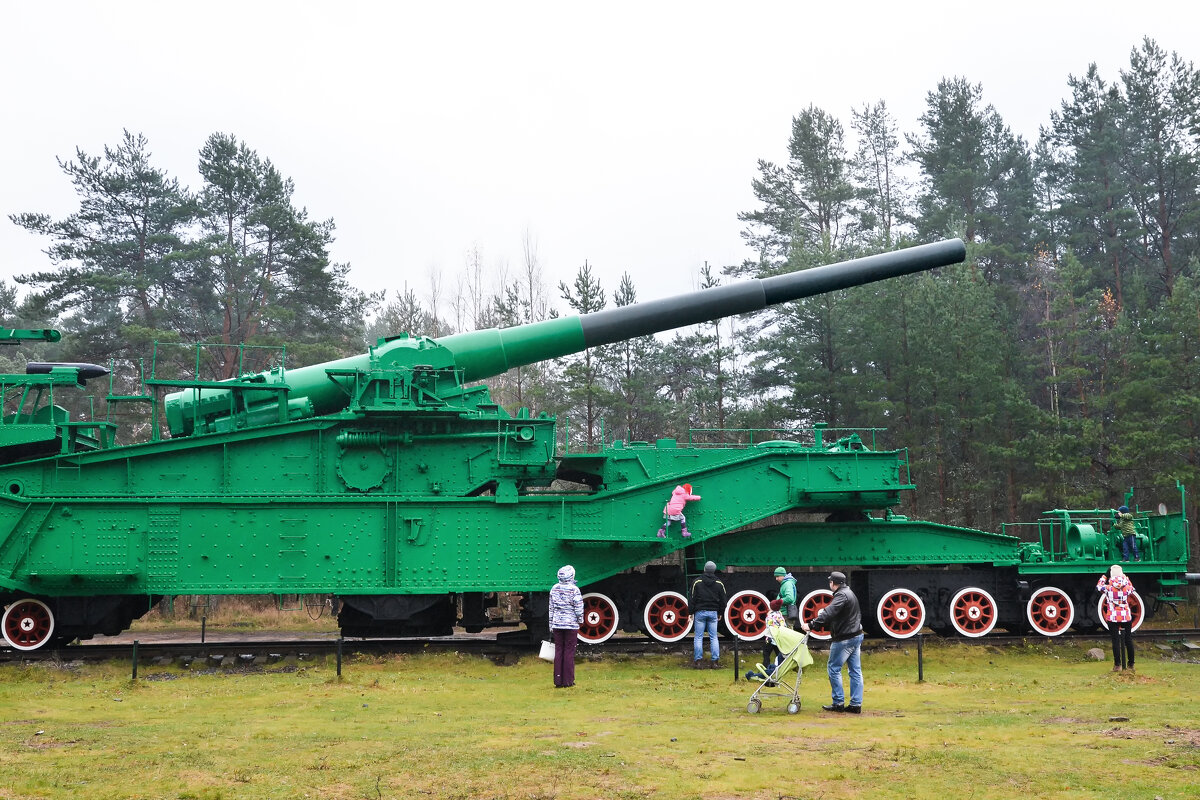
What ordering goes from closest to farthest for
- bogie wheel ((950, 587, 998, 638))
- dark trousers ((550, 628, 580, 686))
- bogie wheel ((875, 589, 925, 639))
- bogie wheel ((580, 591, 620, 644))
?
dark trousers ((550, 628, 580, 686)) < bogie wheel ((580, 591, 620, 644)) < bogie wheel ((875, 589, 925, 639)) < bogie wheel ((950, 587, 998, 638))

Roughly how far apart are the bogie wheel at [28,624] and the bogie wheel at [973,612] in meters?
12.6

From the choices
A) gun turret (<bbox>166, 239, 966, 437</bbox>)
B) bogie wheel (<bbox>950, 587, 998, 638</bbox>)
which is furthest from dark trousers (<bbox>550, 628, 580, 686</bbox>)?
bogie wheel (<bbox>950, 587, 998, 638</bbox>)

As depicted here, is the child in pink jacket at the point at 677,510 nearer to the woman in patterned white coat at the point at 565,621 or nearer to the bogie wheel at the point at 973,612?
the woman in patterned white coat at the point at 565,621

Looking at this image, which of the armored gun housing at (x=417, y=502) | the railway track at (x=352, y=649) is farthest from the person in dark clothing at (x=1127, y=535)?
the armored gun housing at (x=417, y=502)

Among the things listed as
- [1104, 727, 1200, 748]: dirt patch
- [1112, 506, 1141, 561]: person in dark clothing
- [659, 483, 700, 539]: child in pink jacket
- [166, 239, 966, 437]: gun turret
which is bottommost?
[1104, 727, 1200, 748]: dirt patch

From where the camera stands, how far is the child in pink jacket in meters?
14.4

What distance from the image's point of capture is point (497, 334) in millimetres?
14938

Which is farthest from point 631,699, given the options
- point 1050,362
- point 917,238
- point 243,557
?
point 917,238

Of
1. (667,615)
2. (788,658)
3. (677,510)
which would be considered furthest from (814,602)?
(788,658)

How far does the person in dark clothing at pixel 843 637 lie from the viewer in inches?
371

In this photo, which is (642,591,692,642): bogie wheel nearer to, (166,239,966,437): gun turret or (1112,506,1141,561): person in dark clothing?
(166,239,966,437): gun turret

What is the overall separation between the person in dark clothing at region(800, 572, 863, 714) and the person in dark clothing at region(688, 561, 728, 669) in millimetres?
3970

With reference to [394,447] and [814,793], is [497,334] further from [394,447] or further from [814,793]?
[814,793]

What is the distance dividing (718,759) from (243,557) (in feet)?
27.6
